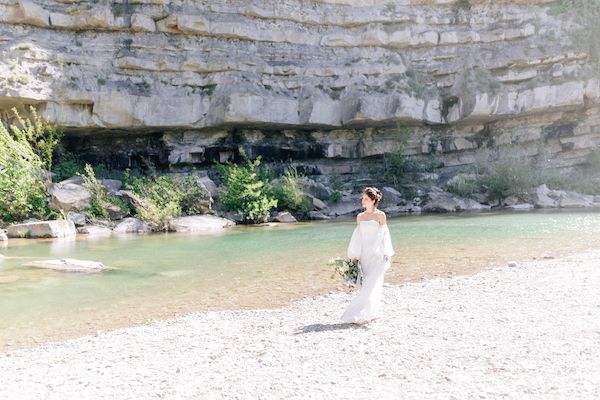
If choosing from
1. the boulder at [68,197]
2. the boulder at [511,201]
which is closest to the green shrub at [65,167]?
the boulder at [68,197]

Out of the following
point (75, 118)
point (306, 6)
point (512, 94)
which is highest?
point (306, 6)

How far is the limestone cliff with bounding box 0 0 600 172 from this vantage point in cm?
2439

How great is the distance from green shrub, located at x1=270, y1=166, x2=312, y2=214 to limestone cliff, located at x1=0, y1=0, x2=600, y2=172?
4523mm

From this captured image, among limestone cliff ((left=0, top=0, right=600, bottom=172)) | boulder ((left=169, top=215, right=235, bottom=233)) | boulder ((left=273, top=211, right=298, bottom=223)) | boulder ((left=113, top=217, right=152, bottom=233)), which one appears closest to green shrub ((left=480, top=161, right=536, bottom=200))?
limestone cliff ((left=0, top=0, right=600, bottom=172))

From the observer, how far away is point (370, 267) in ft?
21.1

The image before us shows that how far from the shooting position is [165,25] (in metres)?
26.3

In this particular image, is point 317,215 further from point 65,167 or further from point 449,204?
point 65,167

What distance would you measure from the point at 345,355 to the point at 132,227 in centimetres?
1673

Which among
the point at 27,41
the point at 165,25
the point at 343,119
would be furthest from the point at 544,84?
the point at 27,41

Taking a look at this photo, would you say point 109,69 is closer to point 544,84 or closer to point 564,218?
point 564,218

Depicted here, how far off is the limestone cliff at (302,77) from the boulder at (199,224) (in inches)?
263

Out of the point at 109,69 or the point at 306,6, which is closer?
the point at 109,69

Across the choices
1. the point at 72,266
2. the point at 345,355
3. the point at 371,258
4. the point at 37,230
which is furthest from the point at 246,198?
the point at 345,355

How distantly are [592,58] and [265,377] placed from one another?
33.9 meters
